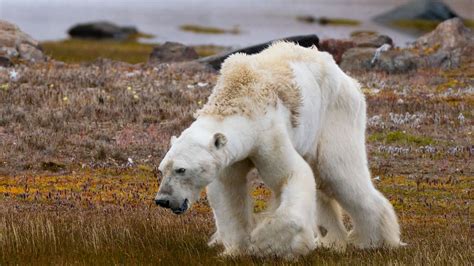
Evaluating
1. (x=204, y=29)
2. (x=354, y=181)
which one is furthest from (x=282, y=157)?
(x=204, y=29)

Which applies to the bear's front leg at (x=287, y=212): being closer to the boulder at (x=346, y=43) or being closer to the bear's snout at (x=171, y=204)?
the bear's snout at (x=171, y=204)

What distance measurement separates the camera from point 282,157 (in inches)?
365

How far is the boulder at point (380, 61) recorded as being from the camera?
107ft

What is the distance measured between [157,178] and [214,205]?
25.2ft

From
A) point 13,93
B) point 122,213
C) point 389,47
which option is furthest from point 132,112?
point 389,47

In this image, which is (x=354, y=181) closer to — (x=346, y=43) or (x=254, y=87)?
(x=254, y=87)

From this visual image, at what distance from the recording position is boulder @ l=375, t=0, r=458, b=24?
9312cm

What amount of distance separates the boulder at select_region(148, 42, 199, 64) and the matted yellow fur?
26147 mm

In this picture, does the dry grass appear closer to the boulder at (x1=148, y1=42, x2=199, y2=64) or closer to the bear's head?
the bear's head

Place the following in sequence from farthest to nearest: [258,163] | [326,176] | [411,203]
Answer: [411,203] → [326,176] → [258,163]

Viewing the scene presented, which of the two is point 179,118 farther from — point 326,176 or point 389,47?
point 389,47

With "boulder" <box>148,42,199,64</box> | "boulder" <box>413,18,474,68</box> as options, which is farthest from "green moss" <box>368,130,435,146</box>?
"boulder" <box>148,42,199,64</box>

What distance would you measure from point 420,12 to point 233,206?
3518 inches

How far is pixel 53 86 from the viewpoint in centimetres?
2441
